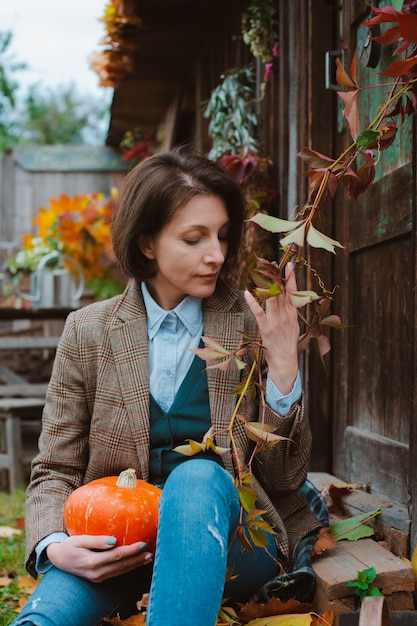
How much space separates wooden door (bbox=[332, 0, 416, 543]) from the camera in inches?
82.7

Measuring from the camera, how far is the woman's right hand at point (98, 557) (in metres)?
1.73

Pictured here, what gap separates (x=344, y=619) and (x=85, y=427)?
2.64ft

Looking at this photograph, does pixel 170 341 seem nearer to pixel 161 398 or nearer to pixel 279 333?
pixel 161 398

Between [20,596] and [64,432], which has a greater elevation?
[64,432]

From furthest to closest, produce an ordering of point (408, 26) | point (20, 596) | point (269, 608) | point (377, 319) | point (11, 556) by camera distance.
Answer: point (11, 556) < point (20, 596) < point (377, 319) < point (269, 608) < point (408, 26)

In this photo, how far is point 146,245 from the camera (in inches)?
85.4

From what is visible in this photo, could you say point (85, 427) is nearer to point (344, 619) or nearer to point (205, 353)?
point (205, 353)

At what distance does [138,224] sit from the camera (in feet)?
6.95

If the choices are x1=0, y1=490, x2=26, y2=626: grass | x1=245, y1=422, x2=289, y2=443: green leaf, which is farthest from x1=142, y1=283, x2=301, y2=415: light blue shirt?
x1=0, y1=490, x2=26, y2=626: grass

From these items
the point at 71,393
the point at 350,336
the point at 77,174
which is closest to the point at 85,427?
the point at 71,393

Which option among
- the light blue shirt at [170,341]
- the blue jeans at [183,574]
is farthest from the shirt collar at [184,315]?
the blue jeans at [183,574]

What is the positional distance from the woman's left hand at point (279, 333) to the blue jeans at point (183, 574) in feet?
0.87

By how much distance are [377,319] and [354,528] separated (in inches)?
24.6

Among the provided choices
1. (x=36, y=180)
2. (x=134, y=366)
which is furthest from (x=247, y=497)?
(x=36, y=180)
